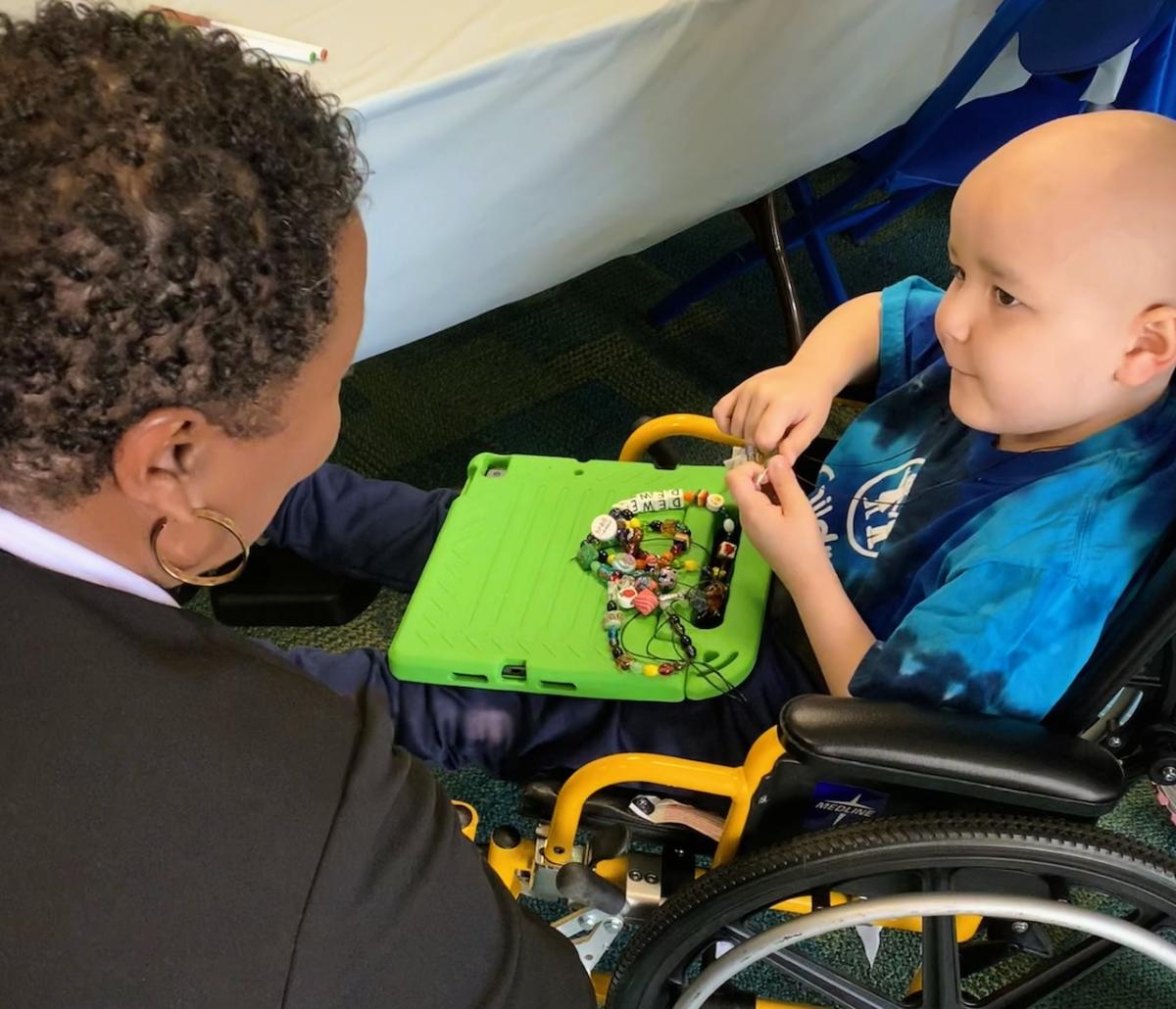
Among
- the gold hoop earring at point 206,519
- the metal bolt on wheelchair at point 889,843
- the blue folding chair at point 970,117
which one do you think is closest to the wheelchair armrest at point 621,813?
the metal bolt on wheelchair at point 889,843

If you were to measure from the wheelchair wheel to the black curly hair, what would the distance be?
1.47 feet

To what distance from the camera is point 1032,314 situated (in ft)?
2.36

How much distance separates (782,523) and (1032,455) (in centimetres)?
19

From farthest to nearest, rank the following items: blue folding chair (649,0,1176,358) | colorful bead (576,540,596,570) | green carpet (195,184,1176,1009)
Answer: green carpet (195,184,1176,1009) → blue folding chair (649,0,1176,358) → colorful bead (576,540,596,570)

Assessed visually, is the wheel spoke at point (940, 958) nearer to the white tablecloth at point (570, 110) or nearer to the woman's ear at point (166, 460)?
the woman's ear at point (166, 460)

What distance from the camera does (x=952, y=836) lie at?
2.17 feet

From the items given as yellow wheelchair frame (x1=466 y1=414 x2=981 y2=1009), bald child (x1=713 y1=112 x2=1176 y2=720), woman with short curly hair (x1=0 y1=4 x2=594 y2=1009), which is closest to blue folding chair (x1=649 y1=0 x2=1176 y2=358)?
bald child (x1=713 y1=112 x2=1176 y2=720)

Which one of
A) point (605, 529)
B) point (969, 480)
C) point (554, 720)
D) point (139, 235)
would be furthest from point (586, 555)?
point (139, 235)

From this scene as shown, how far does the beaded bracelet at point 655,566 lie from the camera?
853mm

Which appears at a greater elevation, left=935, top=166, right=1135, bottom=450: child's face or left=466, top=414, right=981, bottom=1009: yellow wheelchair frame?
left=935, top=166, right=1135, bottom=450: child's face

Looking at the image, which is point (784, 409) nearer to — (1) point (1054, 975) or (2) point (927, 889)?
(2) point (927, 889)

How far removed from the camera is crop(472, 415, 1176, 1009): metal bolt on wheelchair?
2.17ft

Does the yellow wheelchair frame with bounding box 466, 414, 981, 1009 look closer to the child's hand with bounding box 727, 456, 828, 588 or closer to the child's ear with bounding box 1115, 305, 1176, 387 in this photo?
the child's hand with bounding box 727, 456, 828, 588

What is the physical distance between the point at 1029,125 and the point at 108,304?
1.36 metres
